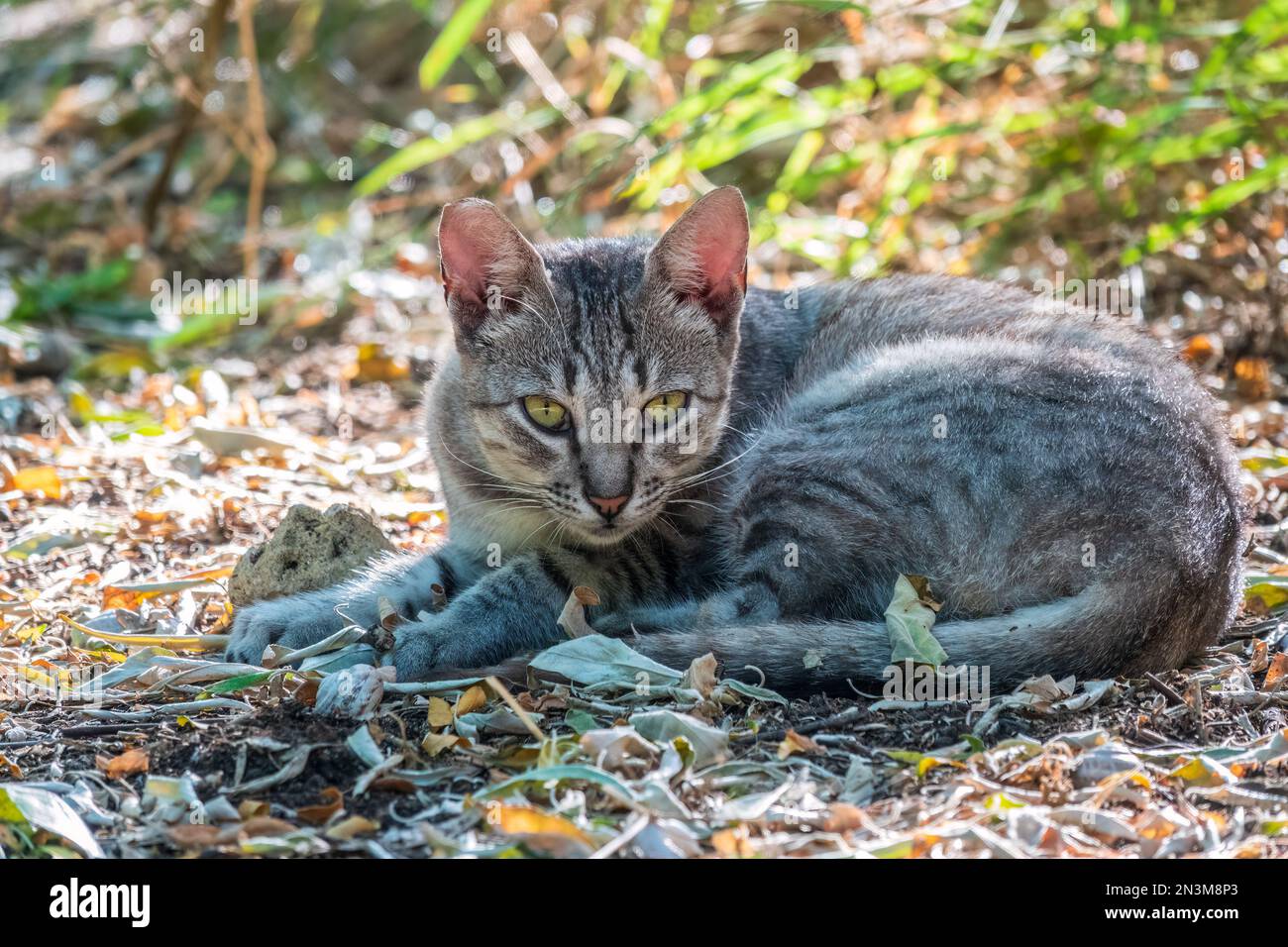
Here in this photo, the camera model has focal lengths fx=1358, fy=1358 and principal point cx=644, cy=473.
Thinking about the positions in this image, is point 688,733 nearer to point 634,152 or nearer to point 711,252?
point 711,252

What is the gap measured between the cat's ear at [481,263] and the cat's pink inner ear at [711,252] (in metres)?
0.42

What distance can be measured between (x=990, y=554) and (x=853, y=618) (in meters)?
0.41

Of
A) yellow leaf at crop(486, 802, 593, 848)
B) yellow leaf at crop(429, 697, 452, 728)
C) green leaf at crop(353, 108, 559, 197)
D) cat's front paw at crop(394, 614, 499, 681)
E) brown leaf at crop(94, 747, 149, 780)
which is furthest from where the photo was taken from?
green leaf at crop(353, 108, 559, 197)

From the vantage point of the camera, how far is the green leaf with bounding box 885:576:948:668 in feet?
11.0

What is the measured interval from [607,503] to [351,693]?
94 cm

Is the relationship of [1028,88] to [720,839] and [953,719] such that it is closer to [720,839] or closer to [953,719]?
[953,719]

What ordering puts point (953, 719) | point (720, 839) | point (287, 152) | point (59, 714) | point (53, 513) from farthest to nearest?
point (287, 152) < point (53, 513) < point (59, 714) < point (953, 719) < point (720, 839)

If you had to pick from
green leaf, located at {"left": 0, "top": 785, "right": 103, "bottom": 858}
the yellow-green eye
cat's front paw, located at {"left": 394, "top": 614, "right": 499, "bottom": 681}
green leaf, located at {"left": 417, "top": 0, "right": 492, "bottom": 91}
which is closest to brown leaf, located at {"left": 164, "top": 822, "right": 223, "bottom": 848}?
green leaf, located at {"left": 0, "top": 785, "right": 103, "bottom": 858}

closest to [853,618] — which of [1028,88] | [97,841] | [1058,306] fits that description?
[1058,306]

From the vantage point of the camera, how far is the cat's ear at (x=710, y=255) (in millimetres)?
4117

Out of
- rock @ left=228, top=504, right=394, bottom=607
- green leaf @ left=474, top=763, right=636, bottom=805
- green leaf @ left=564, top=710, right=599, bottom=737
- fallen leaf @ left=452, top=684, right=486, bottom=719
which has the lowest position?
green leaf @ left=474, top=763, right=636, bottom=805

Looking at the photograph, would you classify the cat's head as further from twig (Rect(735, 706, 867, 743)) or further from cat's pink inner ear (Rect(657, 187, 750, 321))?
twig (Rect(735, 706, 867, 743))

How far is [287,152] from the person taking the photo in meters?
9.47

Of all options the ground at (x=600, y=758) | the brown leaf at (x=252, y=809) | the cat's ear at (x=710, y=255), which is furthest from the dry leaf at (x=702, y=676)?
the cat's ear at (x=710, y=255)
